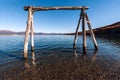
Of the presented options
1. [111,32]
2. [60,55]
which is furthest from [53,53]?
[111,32]

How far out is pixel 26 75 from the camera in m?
8.86

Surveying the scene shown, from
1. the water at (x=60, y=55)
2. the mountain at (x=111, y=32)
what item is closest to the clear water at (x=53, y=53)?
the water at (x=60, y=55)

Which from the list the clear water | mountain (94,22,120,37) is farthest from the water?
mountain (94,22,120,37)

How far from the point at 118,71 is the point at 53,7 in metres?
9.97

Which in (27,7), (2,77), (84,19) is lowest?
(2,77)

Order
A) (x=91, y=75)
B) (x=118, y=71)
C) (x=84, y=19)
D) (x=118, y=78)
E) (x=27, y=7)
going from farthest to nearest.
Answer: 1. (x=84, y=19)
2. (x=27, y=7)
3. (x=118, y=71)
4. (x=91, y=75)
5. (x=118, y=78)

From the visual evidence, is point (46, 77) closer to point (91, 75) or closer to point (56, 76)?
point (56, 76)

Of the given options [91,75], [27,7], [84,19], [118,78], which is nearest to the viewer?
[118,78]

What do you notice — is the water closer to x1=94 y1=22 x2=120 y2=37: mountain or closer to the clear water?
the clear water

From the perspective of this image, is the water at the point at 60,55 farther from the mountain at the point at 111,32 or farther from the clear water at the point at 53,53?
the mountain at the point at 111,32

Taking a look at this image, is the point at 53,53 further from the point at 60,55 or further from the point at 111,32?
the point at 111,32

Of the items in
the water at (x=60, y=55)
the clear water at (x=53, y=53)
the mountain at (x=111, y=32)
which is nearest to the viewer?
the water at (x=60, y=55)

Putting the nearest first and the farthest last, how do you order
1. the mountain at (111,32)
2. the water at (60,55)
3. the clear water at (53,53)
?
the water at (60,55), the clear water at (53,53), the mountain at (111,32)

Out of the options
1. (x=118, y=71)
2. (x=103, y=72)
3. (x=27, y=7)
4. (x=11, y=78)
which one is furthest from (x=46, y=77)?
(x=27, y=7)
